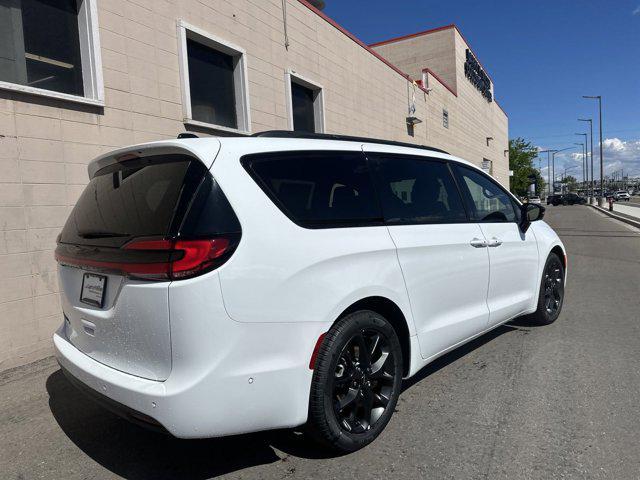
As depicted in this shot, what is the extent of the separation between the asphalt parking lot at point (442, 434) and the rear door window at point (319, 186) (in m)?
1.09

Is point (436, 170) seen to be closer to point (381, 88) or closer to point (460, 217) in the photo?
point (460, 217)

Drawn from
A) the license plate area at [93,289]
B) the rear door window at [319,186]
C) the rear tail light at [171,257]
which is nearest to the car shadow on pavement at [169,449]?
the license plate area at [93,289]

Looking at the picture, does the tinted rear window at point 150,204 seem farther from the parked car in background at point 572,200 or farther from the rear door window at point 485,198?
the parked car in background at point 572,200

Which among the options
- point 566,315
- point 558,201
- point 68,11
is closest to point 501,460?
point 566,315

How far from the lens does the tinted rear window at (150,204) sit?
85.7 inches

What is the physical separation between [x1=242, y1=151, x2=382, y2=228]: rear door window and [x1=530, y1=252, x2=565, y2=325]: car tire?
2.79m

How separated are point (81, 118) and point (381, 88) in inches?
387

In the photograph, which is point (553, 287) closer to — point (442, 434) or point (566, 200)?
point (442, 434)

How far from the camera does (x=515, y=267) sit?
423cm

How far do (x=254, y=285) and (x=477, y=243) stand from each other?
2.16 meters

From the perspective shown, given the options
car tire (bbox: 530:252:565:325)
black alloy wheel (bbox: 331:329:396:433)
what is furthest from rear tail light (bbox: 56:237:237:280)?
car tire (bbox: 530:252:565:325)

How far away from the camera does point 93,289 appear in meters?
2.48

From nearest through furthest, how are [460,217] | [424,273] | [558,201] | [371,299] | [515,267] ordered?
1. [371,299]
2. [424,273]
3. [460,217]
4. [515,267]
5. [558,201]

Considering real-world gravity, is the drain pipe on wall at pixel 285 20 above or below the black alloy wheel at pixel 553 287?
above
